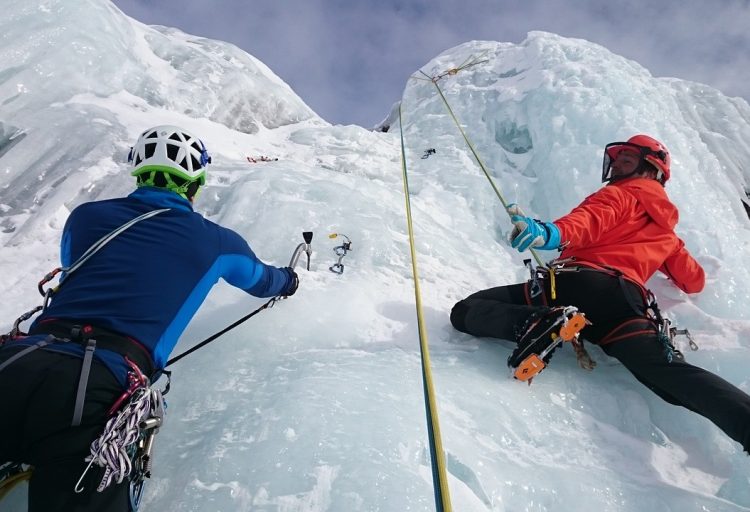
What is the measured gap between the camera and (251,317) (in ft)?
9.29

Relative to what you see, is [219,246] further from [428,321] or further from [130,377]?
[428,321]

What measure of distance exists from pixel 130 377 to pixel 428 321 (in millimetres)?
2210

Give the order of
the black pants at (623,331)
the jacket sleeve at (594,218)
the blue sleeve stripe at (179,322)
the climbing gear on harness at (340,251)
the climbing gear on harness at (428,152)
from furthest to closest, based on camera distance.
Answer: the climbing gear on harness at (428,152), the climbing gear on harness at (340,251), the jacket sleeve at (594,218), the black pants at (623,331), the blue sleeve stripe at (179,322)

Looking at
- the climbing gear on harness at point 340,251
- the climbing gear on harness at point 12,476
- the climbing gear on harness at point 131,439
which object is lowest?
the climbing gear on harness at point 12,476

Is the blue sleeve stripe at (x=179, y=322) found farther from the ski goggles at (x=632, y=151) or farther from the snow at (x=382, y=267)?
the ski goggles at (x=632, y=151)

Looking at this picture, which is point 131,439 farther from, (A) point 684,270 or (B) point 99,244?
(A) point 684,270

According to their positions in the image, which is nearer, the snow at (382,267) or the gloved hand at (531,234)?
the snow at (382,267)

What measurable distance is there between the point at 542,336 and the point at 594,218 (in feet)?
3.14

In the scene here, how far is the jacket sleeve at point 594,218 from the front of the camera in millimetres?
2572

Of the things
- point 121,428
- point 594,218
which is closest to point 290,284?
point 121,428

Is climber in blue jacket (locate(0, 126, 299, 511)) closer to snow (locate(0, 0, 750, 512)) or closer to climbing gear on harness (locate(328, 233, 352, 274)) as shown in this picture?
snow (locate(0, 0, 750, 512))

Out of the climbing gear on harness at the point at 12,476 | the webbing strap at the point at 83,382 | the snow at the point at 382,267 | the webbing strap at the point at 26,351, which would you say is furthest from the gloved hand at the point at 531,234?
the climbing gear on harness at the point at 12,476

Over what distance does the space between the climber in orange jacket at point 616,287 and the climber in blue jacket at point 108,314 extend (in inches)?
62.2

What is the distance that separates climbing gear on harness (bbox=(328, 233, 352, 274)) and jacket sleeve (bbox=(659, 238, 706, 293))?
101 inches
